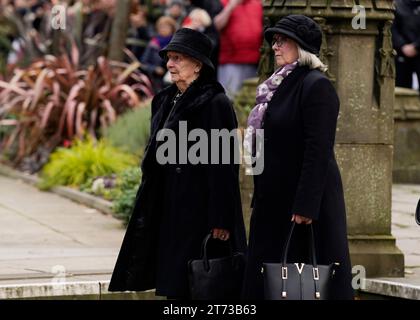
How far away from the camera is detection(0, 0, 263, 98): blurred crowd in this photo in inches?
631

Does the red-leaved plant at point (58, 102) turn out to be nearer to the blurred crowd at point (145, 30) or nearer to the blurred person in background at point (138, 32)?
the blurred crowd at point (145, 30)

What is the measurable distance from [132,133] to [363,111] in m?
5.70

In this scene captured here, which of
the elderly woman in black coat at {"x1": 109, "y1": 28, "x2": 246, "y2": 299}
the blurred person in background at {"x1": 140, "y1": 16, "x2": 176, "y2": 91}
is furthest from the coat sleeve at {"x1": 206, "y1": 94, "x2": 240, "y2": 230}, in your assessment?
the blurred person in background at {"x1": 140, "y1": 16, "x2": 176, "y2": 91}

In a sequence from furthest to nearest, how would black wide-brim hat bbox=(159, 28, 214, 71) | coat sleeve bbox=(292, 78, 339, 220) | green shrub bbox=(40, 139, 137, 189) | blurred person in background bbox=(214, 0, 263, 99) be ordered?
1. blurred person in background bbox=(214, 0, 263, 99)
2. green shrub bbox=(40, 139, 137, 189)
3. black wide-brim hat bbox=(159, 28, 214, 71)
4. coat sleeve bbox=(292, 78, 339, 220)

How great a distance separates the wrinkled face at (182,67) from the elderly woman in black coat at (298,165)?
525mm

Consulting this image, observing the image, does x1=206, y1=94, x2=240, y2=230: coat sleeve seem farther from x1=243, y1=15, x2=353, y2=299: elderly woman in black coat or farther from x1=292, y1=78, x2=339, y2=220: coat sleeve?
x1=292, y1=78, x2=339, y2=220: coat sleeve

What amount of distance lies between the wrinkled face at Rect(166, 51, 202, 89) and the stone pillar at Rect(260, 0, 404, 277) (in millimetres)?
1619

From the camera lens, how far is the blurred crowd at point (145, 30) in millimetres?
16031

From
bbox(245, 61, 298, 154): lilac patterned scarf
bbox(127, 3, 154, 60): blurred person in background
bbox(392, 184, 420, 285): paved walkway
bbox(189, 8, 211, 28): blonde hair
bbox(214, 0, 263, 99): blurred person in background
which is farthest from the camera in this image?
bbox(127, 3, 154, 60): blurred person in background

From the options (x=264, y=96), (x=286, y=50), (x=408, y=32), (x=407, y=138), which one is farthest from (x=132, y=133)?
(x=286, y=50)

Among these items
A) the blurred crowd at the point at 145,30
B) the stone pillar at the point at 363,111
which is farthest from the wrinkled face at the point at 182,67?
the blurred crowd at the point at 145,30

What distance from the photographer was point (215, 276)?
752cm

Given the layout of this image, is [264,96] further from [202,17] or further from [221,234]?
[202,17]

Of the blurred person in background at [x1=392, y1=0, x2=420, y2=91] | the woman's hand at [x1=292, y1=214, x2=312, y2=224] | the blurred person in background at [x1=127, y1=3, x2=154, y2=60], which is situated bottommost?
the woman's hand at [x1=292, y1=214, x2=312, y2=224]
